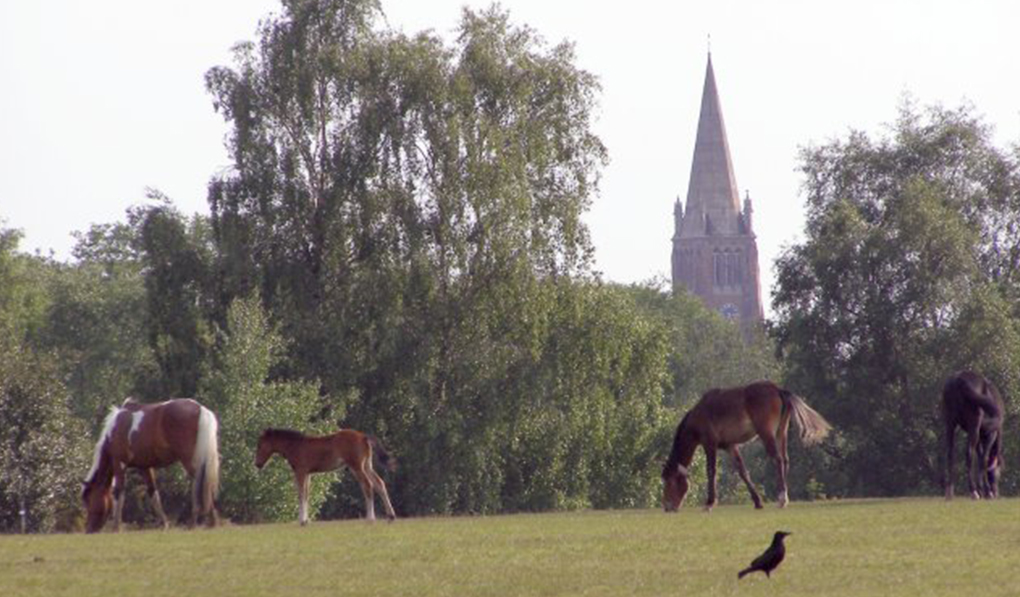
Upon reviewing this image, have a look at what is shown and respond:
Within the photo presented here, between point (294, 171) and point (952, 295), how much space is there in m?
21.4

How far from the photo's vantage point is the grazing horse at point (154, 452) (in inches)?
1296

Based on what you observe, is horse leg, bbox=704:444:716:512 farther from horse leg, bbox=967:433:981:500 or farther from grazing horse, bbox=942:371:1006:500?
horse leg, bbox=967:433:981:500

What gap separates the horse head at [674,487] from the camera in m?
35.3

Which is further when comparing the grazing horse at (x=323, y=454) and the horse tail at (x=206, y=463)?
the grazing horse at (x=323, y=454)

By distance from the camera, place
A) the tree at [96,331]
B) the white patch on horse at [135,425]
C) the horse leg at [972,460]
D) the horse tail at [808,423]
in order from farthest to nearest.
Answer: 1. the tree at [96,331]
2. the horse leg at [972,460]
3. the white patch on horse at [135,425]
4. the horse tail at [808,423]

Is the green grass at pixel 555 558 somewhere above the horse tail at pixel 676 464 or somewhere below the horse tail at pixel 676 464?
below

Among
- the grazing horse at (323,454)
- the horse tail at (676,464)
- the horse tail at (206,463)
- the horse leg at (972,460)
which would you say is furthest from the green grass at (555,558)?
the horse leg at (972,460)

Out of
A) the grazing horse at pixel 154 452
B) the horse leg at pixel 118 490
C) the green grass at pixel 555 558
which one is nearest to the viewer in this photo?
the green grass at pixel 555 558

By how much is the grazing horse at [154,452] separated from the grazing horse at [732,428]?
7.67 metres

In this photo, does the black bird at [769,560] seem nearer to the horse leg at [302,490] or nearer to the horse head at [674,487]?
the horse leg at [302,490]

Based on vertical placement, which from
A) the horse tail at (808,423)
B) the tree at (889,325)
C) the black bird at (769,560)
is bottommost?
the black bird at (769,560)

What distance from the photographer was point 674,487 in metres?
35.4

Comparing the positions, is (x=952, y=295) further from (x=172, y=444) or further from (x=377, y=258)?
(x=172, y=444)

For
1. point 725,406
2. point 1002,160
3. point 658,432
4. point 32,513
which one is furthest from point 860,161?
point 725,406
